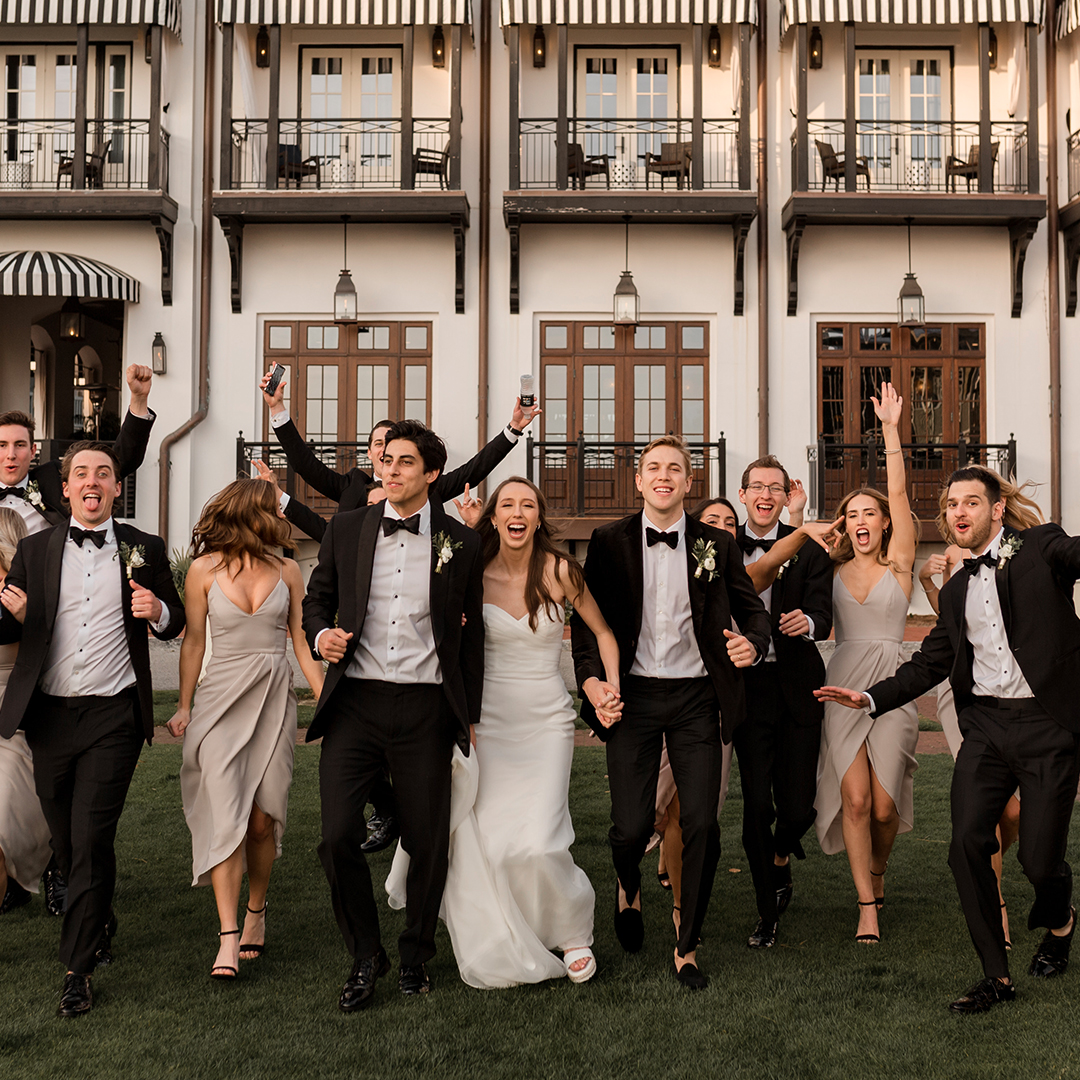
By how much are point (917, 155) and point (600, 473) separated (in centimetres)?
726

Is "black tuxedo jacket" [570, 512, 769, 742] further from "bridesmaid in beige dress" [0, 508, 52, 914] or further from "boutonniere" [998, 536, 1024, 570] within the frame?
"bridesmaid in beige dress" [0, 508, 52, 914]

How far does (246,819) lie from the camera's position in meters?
4.87

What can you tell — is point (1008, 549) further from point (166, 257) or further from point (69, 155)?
point (69, 155)

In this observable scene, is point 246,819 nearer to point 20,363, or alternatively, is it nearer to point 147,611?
point 147,611

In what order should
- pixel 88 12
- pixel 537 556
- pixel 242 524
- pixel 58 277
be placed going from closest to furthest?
pixel 242 524 → pixel 537 556 → pixel 58 277 → pixel 88 12

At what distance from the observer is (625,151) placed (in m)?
17.9

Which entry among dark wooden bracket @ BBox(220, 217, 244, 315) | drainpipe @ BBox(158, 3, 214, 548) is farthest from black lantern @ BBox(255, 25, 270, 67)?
dark wooden bracket @ BBox(220, 217, 244, 315)

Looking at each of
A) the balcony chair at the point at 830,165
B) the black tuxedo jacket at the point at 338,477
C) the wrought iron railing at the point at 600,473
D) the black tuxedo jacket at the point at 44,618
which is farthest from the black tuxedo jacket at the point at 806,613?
the balcony chair at the point at 830,165

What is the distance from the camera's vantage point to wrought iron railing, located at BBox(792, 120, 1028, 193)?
17531 millimetres

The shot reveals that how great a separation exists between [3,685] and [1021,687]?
4444 millimetres

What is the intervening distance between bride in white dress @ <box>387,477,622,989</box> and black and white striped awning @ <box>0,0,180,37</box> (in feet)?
49.3

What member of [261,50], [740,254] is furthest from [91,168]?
[740,254]

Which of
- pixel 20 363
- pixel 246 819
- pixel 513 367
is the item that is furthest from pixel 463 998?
pixel 20 363

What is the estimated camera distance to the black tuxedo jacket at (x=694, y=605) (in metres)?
4.89
